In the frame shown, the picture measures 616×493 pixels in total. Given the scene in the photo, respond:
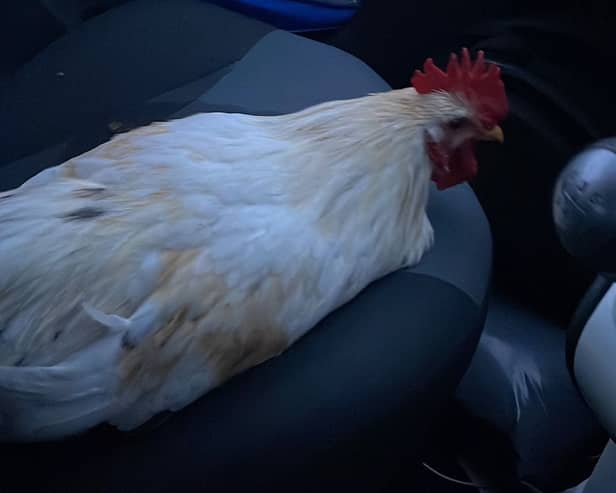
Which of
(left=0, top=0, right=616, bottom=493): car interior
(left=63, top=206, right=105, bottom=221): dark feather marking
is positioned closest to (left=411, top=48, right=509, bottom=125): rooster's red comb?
(left=0, top=0, right=616, bottom=493): car interior

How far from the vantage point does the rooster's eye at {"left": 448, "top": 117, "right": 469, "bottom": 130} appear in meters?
0.80

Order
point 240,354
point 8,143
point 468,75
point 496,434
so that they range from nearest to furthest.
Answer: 1. point 240,354
2. point 468,75
3. point 8,143
4. point 496,434

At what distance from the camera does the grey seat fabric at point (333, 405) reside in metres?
0.67

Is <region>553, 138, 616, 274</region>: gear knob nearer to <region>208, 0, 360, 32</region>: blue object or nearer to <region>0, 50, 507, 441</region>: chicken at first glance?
<region>0, 50, 507, 441</region>: chicken

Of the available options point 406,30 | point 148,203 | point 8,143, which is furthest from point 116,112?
point 406,30

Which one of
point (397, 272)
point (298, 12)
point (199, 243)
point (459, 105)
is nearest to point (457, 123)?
point (459, 105)

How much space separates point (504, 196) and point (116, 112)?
0.55m

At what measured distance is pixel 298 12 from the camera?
1221 millimetres

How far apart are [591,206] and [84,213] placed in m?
0.39

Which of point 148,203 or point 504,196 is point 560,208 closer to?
point 148,203

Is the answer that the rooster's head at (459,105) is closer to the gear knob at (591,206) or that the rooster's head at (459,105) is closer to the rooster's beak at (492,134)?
the rooster's beak at (492,134)

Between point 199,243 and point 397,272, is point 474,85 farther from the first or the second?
point 199,243

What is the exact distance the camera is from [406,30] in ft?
4.29

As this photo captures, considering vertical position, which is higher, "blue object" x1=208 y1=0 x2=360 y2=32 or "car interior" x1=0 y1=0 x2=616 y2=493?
"blue object" x1=208 y1=0 x2=360 y2=32
